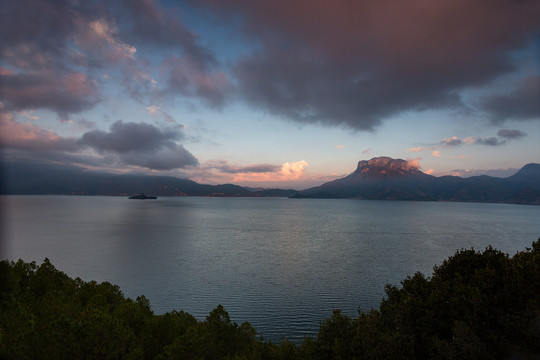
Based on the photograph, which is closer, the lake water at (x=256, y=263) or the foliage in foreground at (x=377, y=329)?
the foliage in foreground at (x=377, y=329)

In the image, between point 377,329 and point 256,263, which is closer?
point 377,329

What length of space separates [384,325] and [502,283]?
13.1 meters

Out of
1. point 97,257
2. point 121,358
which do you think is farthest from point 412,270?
point 97,257

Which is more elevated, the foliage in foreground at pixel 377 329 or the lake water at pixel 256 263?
the foliage in foreground at pixel 377 329

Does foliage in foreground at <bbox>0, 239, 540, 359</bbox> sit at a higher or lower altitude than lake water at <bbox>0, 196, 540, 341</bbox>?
higher

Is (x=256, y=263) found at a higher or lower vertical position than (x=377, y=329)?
lower

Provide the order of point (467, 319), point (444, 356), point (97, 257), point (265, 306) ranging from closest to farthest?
point (444, 356)
point (467, 319)
point (265, 306)
point (97, 257)

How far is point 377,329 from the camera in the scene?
27562 mm

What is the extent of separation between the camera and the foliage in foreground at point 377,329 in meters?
22.0

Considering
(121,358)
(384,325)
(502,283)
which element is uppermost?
(502,283)

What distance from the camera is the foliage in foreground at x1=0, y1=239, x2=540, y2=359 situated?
22.0 metres

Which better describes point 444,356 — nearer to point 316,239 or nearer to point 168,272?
point 168,272

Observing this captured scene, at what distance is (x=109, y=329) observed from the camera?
73.8 feet

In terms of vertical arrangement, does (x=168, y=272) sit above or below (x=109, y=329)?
below
